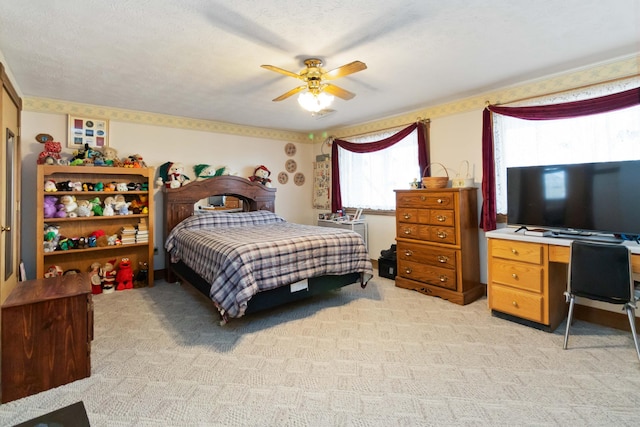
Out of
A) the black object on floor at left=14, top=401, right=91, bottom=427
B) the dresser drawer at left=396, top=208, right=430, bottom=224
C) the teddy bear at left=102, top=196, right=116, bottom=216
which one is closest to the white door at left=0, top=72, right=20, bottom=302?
the teddy bear at left=102, top=196, right=116, bottom=216

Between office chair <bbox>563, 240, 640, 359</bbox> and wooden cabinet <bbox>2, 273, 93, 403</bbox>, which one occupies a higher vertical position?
office chair <bbox>563, 240, 640, 359</bbox>

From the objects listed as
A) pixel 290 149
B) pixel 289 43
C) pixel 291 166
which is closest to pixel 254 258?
pixel 289 43

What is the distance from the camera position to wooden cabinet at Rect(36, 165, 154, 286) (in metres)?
3.52

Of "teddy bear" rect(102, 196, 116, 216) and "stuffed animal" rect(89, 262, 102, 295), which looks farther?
"teddy bear" rect(102, 196, 116, 216)

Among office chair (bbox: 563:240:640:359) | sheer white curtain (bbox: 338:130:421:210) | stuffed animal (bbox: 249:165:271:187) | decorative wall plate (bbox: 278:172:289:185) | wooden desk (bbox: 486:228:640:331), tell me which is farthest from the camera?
decorative wall plate (bbox: 278:172:289:185)

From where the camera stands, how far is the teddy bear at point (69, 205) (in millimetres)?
3719

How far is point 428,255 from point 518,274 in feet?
3.24

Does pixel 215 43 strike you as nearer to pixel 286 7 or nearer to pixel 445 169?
pixel 286 7

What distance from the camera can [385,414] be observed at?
1748 mm

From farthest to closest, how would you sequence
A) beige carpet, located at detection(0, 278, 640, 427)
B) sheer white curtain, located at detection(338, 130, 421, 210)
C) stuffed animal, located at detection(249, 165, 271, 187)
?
stuffed animal, located at detection(249, 165, 271, 187)
sheer white curtain, located at detection(338, 130, 421, 210)
beige carpet, located at detection(0, 278, 640, 427)

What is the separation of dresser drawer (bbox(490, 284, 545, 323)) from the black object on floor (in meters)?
3.11

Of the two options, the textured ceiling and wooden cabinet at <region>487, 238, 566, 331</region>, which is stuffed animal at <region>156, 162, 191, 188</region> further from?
wooden cabinet at <region>487, 238, 566, 331</region>

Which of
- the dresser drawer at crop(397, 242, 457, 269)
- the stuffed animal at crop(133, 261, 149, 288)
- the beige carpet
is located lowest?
the beige carpet

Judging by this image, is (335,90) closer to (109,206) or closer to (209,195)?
(209,195)
